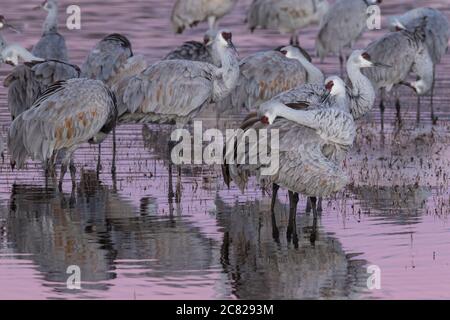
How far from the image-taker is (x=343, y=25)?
2091 cm

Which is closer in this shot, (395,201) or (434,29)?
(395,201)

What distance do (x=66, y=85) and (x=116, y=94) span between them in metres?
1.11

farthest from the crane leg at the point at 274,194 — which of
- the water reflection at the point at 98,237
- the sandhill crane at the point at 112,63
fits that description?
the sandhill crane at the point at 112,63

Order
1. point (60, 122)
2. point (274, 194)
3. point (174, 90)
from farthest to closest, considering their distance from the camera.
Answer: point (174, 90) < point (60, 122) < point (274, 194)

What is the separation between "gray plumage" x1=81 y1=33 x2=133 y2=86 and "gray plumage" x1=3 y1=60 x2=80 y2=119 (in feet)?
4.50

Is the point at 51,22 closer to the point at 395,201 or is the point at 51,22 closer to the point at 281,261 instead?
the point at 395,201

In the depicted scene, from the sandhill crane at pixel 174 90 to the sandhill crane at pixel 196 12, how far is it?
8.57m

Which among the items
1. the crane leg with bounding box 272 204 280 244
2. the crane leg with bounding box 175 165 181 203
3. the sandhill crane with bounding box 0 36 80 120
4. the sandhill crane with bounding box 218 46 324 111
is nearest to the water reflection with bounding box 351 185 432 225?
the crane leg with bounding box 272 204 280 244

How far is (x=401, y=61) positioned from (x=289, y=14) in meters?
5.24

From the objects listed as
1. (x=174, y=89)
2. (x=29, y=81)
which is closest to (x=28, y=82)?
(x=29, y=81)

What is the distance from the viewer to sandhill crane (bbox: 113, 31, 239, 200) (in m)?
14.2
